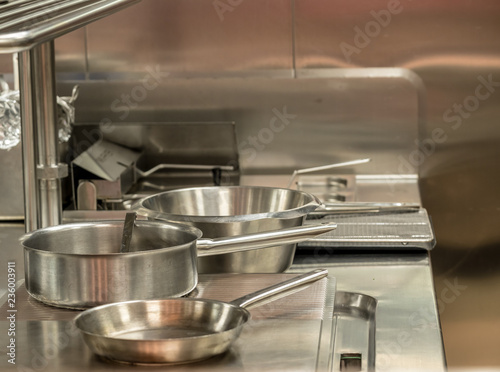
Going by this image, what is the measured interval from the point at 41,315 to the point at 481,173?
1.60m

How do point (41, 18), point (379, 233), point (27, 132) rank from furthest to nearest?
point (379, 233) < point (27, 132) < point (41, 18)

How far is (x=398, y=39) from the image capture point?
2.21 m

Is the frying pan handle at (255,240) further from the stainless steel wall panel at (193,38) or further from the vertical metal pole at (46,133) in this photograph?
the stainless steel wall panel at (193,38)

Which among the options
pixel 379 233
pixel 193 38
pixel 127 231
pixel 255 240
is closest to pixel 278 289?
pixel 255 240

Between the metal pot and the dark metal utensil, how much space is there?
0.12 meters

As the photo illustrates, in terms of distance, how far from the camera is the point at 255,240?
3.32 feet

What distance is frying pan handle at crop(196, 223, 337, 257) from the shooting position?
99 centimetres

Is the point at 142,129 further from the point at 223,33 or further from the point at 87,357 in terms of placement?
the point at 87,357

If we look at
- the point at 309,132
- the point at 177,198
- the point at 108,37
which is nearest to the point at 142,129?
the point at 108,37

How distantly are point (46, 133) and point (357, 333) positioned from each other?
47 cm

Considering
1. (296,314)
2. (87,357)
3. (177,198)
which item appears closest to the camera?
(87,357)

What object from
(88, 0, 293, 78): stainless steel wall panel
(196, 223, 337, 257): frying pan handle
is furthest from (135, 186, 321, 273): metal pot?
(88, 0, 293, 78): stainless steel wall panel

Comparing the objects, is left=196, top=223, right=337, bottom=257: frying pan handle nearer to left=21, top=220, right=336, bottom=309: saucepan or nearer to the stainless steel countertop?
left=21, top=220, right=336, bottom=309: saucepan

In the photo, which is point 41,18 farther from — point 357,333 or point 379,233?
point 379,233
